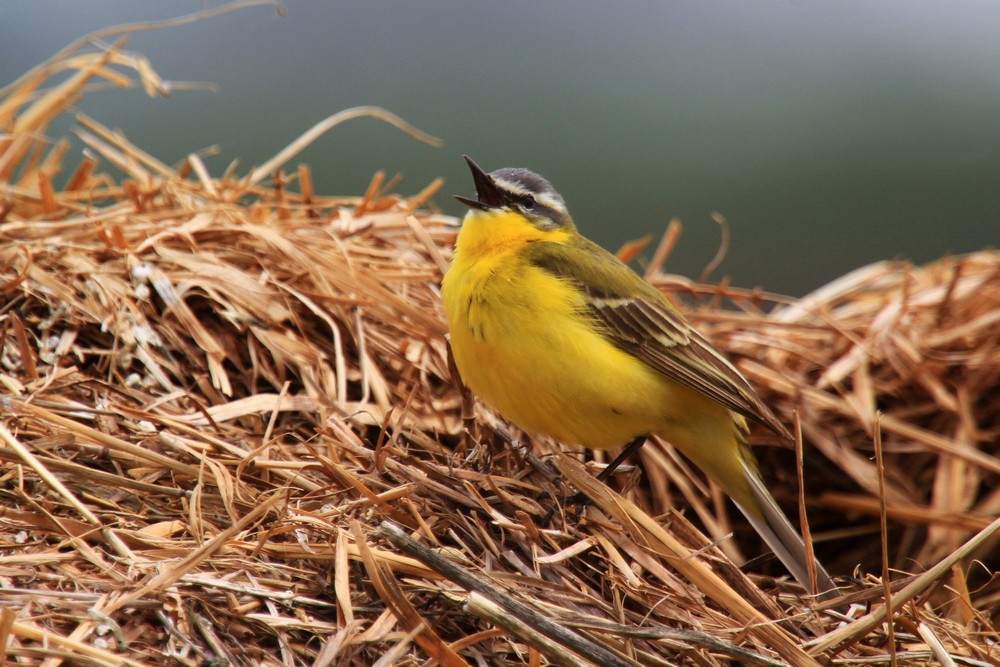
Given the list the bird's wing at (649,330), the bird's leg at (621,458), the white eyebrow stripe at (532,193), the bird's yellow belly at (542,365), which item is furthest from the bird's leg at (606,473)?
the white eyebrow stripe at (532,193)

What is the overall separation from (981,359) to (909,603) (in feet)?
7.58

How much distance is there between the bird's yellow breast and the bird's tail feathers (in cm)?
52

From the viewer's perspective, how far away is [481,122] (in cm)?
1027

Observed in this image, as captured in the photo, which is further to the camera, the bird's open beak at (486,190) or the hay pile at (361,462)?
the bird's open beak at (486,190)

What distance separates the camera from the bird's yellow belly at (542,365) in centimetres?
350

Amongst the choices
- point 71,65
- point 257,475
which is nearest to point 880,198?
point 71,65

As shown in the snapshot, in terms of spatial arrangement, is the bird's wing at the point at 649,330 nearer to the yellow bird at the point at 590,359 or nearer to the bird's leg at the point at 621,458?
the yellow bird at the point at 590,359

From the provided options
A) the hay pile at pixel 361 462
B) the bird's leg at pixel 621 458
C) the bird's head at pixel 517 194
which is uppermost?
the bird's head at pixel 517 194

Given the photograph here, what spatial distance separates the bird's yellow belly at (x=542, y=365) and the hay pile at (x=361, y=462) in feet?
0.57

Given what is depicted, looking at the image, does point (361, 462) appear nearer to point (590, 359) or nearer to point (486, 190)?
point (590, 359)

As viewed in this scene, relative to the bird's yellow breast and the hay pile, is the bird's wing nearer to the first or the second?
the bird's yellow breast

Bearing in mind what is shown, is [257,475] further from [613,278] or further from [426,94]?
[426,94]

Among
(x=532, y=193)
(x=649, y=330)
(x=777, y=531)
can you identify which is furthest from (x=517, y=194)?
(x=777, y=531)

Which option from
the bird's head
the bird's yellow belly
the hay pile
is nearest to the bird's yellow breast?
the bird's yellow belly
